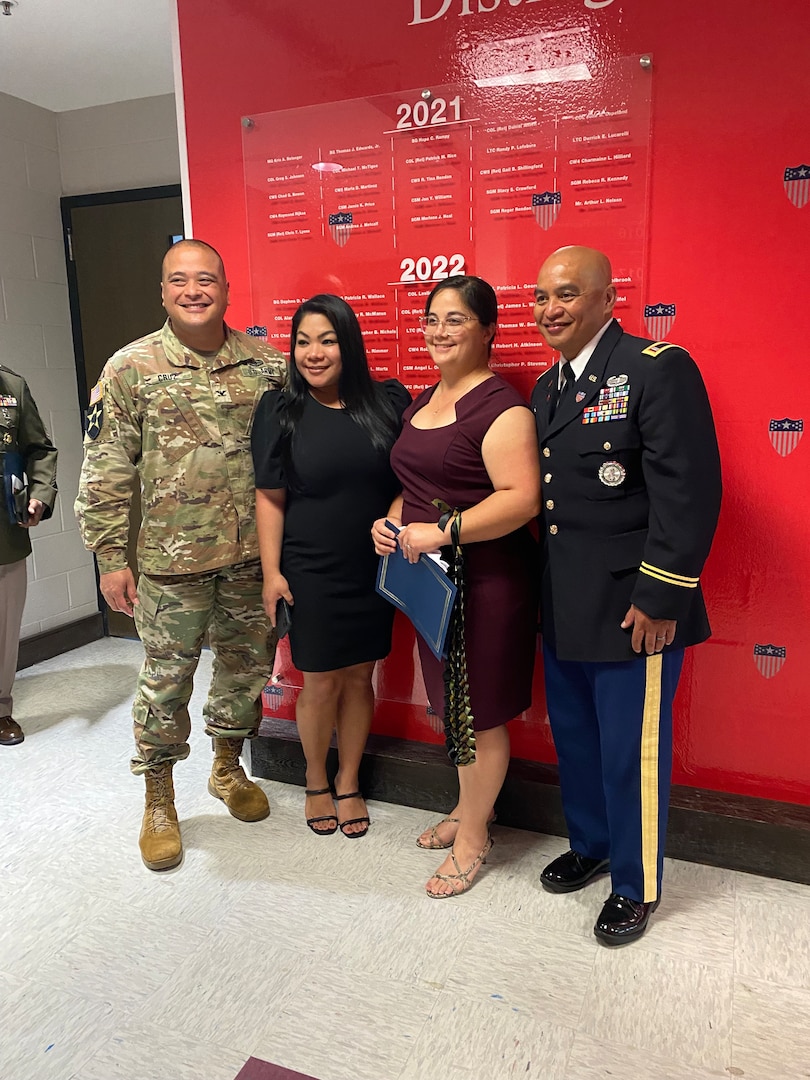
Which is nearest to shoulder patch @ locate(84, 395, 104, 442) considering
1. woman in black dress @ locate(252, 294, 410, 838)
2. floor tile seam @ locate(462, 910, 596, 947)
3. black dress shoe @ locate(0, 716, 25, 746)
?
woman in black dress @ locate(252, 294, 410, 838)

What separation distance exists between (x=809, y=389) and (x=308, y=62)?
183 cm

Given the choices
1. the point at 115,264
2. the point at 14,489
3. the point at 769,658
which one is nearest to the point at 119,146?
the point at 115,264

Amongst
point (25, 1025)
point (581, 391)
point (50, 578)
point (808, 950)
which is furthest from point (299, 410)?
point (50, 578)

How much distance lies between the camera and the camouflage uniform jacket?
231cm

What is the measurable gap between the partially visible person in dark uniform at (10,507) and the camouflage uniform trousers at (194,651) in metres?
1.03

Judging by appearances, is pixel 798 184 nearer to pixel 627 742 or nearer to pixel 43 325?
pixel 627 742

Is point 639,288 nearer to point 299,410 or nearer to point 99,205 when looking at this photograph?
point 299,410

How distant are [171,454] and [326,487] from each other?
475 mm

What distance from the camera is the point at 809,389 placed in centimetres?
212

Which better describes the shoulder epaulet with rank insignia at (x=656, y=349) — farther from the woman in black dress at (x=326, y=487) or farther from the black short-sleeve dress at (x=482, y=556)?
the woman in black dress at (x=326, y=487)

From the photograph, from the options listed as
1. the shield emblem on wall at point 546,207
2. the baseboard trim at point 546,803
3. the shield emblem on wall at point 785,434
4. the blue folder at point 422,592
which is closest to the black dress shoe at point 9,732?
the baseboard trim at point 546,803

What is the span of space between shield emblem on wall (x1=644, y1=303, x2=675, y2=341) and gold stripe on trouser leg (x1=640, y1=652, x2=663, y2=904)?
3.03ft

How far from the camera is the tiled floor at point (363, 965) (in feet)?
5.65

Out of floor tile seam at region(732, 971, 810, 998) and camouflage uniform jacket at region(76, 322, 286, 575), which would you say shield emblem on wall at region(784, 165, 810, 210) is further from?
floor tile seam at region(732, 971, 810, 998)
